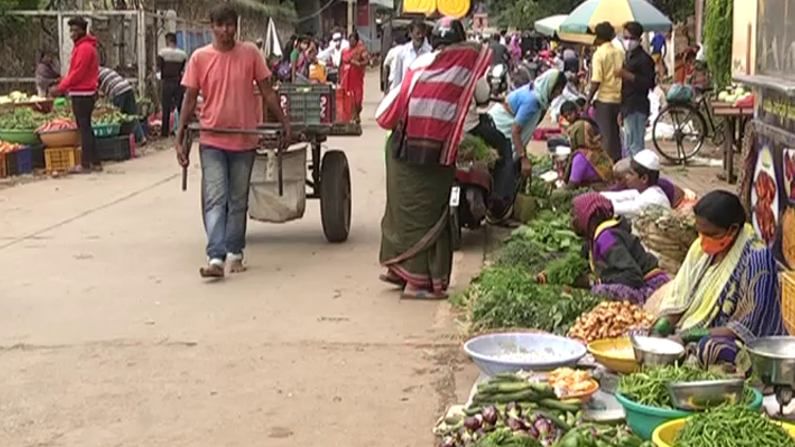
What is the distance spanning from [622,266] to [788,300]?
173 centimetres

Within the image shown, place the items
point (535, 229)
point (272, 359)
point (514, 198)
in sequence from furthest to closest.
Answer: point (514, 198)
point (535, 229)
point (272, 359)

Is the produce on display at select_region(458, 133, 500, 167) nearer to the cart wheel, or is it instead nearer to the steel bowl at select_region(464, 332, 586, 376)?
the cart wheel

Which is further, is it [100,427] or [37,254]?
[37,254]

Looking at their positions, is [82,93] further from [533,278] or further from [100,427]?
[100,427]

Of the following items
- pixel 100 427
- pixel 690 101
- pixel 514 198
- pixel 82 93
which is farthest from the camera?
pixel 690 101

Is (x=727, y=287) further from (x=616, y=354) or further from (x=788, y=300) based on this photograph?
(x=616, y=354)

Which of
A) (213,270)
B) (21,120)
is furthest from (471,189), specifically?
(21,120)

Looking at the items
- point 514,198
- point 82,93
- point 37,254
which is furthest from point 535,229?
point 82,93

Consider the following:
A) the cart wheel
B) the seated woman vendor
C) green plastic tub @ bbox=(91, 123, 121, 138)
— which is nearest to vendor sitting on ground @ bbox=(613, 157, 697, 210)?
the cart wheel

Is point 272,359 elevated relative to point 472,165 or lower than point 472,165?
lower

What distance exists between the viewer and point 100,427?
5465 millimetres

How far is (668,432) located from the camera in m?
4.07

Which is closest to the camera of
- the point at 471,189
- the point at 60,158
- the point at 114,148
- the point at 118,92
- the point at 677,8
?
the point at 471,189

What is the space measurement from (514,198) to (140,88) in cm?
1204
